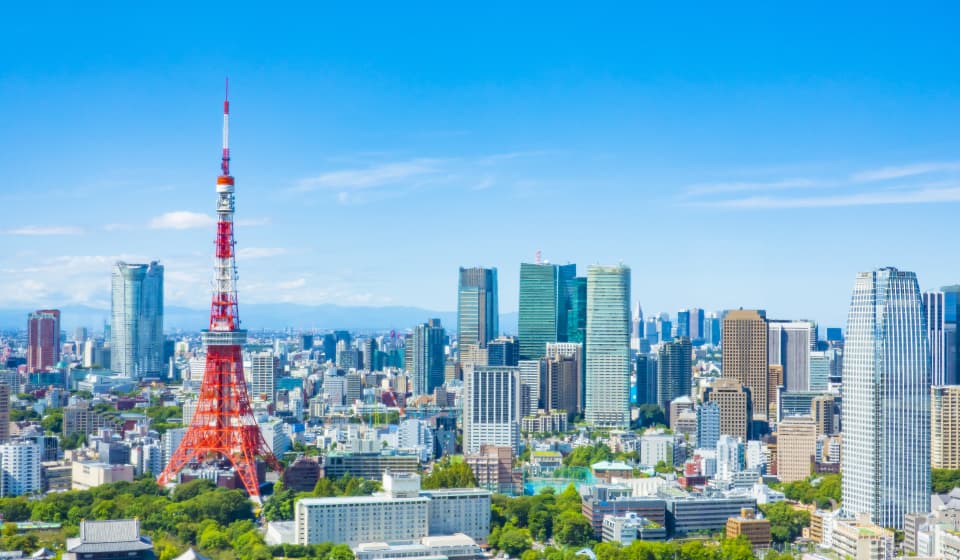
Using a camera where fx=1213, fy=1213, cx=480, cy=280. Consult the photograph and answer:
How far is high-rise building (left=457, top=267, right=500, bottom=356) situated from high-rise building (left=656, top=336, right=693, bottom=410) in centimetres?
1089

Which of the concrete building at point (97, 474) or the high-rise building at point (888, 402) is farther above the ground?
the high-rise building at point (888, 402)

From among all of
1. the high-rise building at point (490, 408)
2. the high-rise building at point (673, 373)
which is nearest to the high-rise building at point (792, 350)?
the high-rise building at point (673, 373)

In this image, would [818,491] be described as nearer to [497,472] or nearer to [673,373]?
[497,472]

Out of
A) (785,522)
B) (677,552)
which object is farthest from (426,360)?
(677,552)

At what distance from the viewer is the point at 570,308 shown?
47.0 metres

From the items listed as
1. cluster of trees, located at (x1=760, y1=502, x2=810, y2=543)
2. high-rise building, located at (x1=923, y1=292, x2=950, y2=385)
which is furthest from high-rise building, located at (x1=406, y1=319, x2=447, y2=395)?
cluster of trees, located at (x1=760, y1=502, x2=810, y2=543)

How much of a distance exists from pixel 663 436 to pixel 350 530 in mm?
13335

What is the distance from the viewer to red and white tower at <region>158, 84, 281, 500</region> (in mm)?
22047

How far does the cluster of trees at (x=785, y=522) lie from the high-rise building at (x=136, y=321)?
35863 millimetres

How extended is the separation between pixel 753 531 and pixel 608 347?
68.2 feet

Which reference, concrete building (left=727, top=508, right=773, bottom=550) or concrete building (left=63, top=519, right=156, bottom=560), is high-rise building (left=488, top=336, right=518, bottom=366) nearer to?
concrete building (left=727, top=508, right=773, bottom=550)

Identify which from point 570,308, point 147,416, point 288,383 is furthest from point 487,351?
point 147,416

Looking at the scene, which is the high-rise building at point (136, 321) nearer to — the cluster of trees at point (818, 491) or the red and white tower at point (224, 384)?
the red and white tower at point (224, 384)

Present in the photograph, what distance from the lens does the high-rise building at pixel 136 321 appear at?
5144cm
